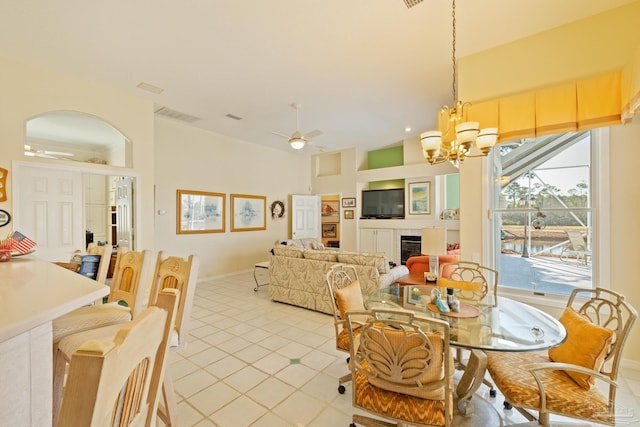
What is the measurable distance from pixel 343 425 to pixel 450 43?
146 inches

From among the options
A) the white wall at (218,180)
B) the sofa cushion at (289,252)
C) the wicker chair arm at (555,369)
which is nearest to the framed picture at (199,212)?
the white wall at (218,180)

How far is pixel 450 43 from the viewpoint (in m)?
3.04

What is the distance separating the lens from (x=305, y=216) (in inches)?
327

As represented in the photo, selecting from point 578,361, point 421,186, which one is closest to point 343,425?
point 578,361

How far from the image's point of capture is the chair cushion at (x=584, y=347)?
1534 millimetres

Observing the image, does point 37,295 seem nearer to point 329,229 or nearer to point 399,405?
point 399,405

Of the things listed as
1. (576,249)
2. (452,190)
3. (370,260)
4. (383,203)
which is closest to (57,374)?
(370,260)

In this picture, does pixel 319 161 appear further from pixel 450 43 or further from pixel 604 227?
pixel 604 227

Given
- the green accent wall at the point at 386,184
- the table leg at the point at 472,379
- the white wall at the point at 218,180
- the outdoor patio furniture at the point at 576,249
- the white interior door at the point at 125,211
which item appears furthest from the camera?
the green accent wall at the point at 386,184

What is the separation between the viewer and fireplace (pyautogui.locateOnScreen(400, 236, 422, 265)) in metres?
7.00

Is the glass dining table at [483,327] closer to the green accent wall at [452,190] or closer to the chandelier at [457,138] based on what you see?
the chandelier at [457,138]

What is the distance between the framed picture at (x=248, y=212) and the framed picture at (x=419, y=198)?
3867 millimetres

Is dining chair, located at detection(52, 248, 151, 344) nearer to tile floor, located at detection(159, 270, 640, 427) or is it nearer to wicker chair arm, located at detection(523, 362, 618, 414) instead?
tile floor, located at detection(159, 270, 640, 427)

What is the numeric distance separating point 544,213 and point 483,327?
1863mm
